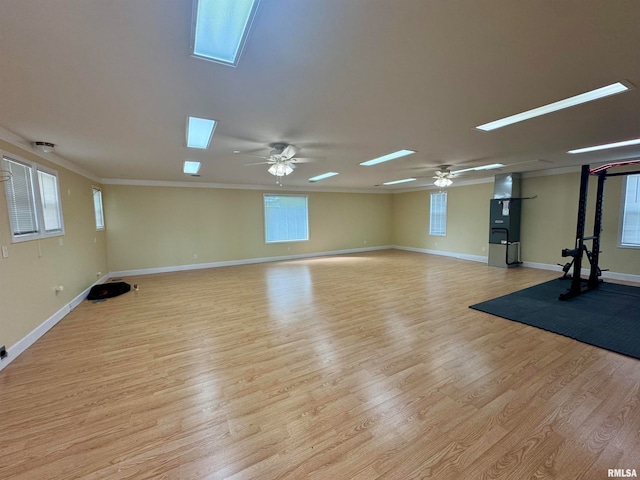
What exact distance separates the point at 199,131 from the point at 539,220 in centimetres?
773

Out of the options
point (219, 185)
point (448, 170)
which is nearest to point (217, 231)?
point (219, 185)

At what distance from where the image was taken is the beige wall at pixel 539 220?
17.8 ft

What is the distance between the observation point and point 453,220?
840 centimetres

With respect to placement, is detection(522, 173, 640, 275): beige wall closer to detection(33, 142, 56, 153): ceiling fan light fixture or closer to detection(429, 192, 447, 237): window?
detection(429, 192, 447, 237): window

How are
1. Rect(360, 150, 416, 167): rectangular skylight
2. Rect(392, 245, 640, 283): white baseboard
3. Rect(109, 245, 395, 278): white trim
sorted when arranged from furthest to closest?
Rect(109, 245, 395, 278): white trim → Rect(392, 245, 640, 283): white baseboard → Rect(360, 150, 416, 167): rectangular skylight

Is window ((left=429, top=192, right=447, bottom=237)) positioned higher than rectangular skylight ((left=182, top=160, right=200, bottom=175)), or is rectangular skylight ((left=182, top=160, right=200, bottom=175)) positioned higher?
rectangular skylight ((left=182, top=160, right=200, bottom=175))

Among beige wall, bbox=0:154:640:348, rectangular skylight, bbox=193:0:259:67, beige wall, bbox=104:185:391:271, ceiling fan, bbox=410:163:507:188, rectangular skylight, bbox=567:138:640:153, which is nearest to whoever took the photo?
rectangular skylight, bbox=193:0:259:67

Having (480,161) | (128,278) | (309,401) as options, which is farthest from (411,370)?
(128,278)

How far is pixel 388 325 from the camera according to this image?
134 inches

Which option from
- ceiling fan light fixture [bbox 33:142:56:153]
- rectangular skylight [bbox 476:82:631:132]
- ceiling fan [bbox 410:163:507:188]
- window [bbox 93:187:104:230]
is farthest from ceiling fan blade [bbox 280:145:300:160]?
window [bbox 93:187:104:230]

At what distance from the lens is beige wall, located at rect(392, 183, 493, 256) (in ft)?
25.1

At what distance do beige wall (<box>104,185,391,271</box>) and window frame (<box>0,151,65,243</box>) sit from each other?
98.8 inches

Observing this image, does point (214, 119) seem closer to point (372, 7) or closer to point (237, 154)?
point (237, 154)

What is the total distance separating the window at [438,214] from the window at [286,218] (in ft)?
14.1
